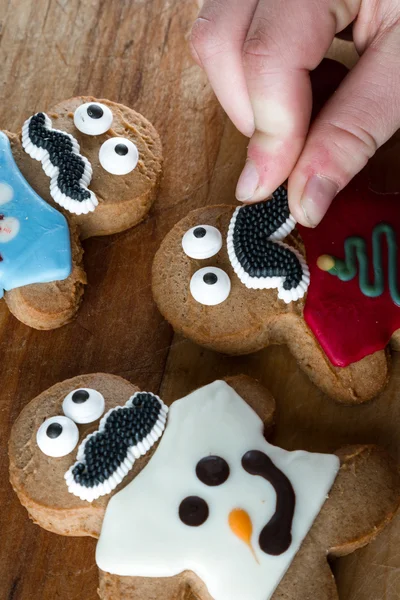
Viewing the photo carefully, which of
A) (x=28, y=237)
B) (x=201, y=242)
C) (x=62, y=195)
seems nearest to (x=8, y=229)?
(x=28, y=237)

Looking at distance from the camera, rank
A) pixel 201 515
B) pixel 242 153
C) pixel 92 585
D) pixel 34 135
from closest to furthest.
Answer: pixel 201 515, pixel 92 585, pixel 34 135, pixel 242 153

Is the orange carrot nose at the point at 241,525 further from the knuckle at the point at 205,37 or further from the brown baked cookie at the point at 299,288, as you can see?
the knuckle at the point at 205,37

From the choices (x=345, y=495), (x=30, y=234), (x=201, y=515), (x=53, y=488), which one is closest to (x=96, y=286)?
(x=30, y=234)

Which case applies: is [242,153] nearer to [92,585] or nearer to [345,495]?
[345,495]

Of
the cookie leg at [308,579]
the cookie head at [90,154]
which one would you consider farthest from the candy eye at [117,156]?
the cookie leg at [308,579]

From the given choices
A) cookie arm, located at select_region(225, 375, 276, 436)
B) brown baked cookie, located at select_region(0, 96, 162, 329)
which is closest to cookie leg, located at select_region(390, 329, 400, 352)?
cookie arm, located at select_region(225, 375, 276, 436)

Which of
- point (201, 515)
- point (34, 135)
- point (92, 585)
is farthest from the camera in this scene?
point (34, 135)

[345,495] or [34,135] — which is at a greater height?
[34,135]

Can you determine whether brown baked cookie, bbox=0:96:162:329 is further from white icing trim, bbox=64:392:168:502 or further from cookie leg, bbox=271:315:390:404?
cookie leg, bbox=271:315:390:404
